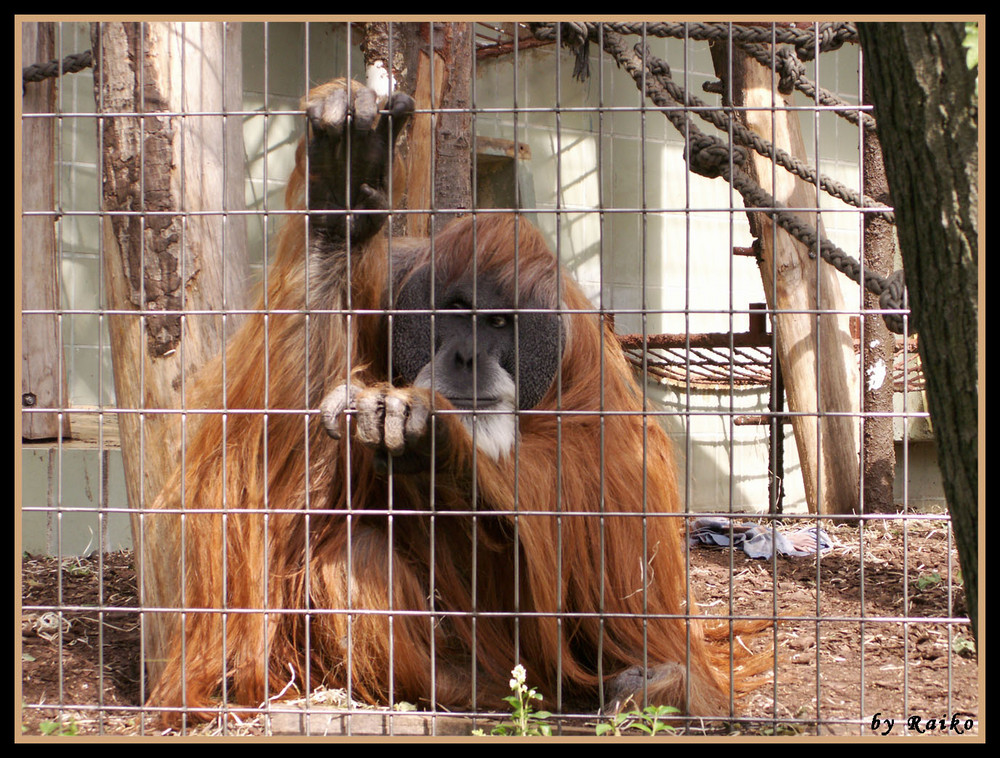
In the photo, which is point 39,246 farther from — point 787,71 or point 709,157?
point 787,71

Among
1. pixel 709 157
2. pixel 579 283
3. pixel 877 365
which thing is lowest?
pixel 877 365

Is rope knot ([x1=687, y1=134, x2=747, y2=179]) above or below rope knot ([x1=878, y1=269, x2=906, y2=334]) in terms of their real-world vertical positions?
above

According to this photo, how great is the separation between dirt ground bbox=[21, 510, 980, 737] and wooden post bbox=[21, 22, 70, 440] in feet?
2.69

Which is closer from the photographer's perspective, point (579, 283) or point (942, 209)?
point (942, 209)

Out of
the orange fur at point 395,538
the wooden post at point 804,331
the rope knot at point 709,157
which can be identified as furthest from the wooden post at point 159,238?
the wooden post at point 804,331

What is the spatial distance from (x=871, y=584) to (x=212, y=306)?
272 centimetres

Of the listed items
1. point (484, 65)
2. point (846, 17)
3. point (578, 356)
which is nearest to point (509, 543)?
point (578, 356)

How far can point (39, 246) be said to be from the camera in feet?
15.8

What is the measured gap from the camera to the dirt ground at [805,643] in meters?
2.41

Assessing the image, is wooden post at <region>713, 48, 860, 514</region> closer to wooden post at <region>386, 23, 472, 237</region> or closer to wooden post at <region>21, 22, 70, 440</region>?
wooden post at <region>386, 23, 472, 237</region>

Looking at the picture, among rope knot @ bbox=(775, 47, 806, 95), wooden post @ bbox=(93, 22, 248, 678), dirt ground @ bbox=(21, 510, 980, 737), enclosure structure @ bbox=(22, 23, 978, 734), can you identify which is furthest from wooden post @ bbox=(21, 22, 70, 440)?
rope knot @ bbox=(775, 47, 806, 95)

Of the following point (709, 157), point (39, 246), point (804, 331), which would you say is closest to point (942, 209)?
point (709, 157)

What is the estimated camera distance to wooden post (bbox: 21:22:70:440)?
473cm

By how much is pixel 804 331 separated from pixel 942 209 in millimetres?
3542
